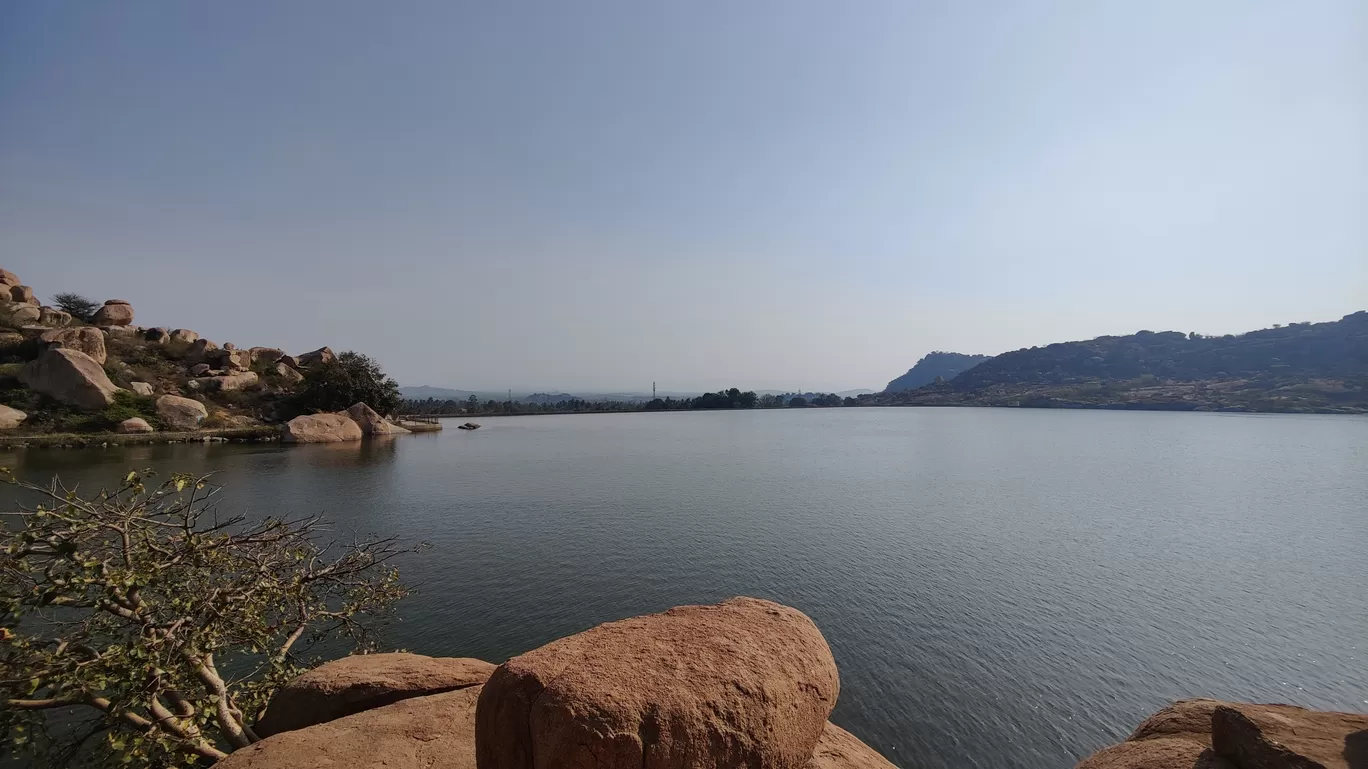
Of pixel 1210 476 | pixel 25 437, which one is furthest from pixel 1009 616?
pixel 25 437

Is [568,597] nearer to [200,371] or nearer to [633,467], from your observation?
[633,467]

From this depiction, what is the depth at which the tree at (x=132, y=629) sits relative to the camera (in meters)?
5.53

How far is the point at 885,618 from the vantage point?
576 inches

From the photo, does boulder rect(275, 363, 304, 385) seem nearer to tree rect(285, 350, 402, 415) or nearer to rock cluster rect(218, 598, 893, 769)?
tree rect(285, 350, 402, 415)

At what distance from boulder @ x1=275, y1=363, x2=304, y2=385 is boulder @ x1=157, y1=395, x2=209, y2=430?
15796 mm

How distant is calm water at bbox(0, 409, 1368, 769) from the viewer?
11586 mm

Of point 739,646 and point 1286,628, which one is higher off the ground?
point 739,646

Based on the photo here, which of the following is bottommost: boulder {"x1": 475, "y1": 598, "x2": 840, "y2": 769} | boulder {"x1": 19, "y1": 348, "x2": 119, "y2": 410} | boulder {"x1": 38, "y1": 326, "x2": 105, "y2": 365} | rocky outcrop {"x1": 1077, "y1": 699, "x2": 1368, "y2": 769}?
rocky outcrop {"x1": 1077, "y1": 699, "x2": 1368, "y2": 769}

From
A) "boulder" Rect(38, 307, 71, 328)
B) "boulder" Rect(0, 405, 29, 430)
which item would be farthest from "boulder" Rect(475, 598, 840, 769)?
"boulder" Rect(38, 307, 71, 328)

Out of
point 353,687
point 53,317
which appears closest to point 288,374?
point 53,317

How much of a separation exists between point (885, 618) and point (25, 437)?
5894cm

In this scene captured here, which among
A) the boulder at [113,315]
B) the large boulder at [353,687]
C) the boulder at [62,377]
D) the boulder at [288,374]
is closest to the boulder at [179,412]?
the boulder at [62,377]

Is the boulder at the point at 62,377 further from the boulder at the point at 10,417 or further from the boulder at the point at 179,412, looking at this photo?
the boulder at the point at 179,412

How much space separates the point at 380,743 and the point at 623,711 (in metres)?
4.54
